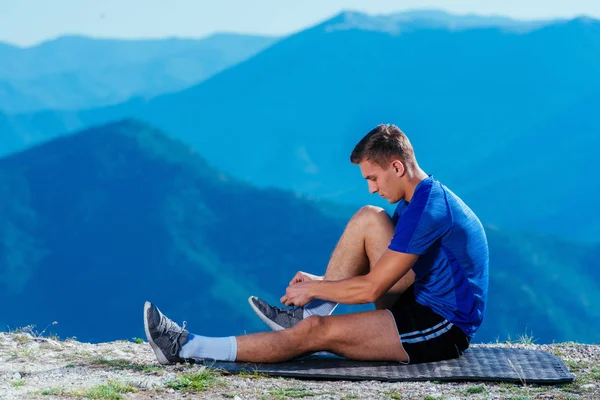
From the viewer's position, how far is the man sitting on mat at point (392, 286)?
378 centimetres

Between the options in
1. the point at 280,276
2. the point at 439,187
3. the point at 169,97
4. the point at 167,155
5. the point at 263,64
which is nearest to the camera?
the point at 439,187

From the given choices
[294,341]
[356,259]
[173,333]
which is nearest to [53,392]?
[173,333]

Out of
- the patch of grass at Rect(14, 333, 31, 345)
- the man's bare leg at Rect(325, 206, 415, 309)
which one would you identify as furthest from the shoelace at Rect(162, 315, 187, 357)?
the patch of grass at Rect(14, 333, 31, 345)

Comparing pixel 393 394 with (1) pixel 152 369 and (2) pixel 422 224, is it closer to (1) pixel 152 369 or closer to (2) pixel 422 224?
(2) pixel 422 224

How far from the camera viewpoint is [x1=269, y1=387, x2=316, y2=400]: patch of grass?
11.4 ft

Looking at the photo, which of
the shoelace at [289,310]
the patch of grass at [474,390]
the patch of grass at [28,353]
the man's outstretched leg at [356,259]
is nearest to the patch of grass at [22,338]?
the patch of grass at [28,353]

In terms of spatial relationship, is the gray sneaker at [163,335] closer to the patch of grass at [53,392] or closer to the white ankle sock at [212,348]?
the white ankle sock at [212,348]

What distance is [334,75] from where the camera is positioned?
1266 inches

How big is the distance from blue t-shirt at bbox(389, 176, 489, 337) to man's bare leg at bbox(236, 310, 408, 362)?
10.4 inches

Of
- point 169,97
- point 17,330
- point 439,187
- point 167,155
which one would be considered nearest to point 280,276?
point 167,155

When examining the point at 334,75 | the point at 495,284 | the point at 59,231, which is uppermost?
the point at 334,75

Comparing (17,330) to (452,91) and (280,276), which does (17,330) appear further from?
(452,91)

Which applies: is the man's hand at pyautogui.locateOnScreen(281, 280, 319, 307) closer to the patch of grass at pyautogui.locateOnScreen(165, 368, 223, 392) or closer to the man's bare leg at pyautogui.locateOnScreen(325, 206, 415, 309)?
the man's bare leg at pyautogui.locateOnScreen(325, 206, 415, 309)

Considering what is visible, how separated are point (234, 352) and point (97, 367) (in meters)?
0.77
